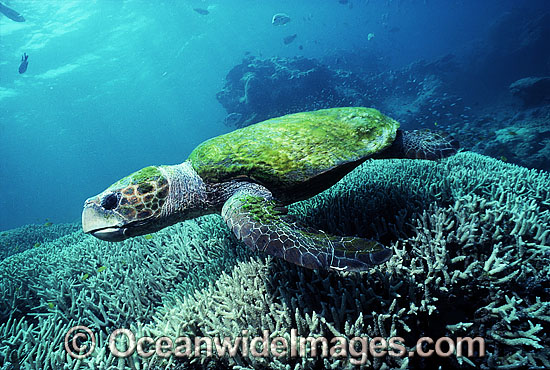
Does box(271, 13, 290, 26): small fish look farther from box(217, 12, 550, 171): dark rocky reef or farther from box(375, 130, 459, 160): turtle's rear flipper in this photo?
box(375, 130, 459, 160): turtle's rear flipper

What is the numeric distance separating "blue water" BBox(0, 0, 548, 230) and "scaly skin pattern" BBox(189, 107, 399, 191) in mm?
27878

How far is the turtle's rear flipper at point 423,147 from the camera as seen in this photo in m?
2.83

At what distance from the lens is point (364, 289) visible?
180 centimetres

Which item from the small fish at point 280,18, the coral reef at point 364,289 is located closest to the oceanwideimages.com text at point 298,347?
the coral reef at point 364,289

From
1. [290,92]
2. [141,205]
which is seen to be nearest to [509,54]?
[290,92]

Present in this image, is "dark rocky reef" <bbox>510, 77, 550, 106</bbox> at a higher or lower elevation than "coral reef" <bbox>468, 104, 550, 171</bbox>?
higher

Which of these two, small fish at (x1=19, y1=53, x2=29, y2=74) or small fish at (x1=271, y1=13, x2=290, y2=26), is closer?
small fish at (x1=19, y1=53, x2=29, y2=74)

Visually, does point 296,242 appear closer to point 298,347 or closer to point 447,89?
point 298,347

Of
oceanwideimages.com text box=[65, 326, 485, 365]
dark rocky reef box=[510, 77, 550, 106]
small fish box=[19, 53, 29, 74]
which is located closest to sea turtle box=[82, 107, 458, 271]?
oceanwideimages.com text box=[65, 326, 485, 365]

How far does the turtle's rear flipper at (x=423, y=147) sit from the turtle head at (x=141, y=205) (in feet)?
7.83

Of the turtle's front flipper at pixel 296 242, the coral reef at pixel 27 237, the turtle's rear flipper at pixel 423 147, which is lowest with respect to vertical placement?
the coral reef at pixel 27 237

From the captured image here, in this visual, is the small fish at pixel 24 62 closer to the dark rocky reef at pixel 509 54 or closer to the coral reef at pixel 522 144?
the coral reef at pixel 522 144

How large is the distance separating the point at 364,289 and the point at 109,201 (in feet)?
8.49

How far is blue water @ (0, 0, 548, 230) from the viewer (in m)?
32.1
